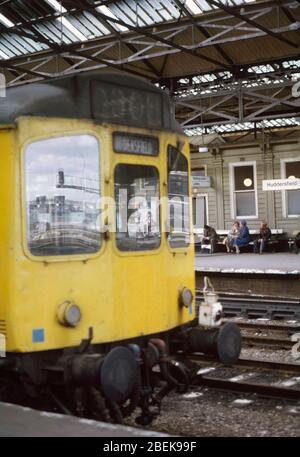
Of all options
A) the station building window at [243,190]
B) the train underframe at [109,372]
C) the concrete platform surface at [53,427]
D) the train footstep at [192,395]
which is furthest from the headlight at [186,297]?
the station building window at [243,190]

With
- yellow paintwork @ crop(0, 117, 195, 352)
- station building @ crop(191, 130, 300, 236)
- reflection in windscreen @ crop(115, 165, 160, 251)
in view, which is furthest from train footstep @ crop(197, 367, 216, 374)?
station building @ crop(191, 130, 300, 236)

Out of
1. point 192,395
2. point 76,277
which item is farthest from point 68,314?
point 192,395

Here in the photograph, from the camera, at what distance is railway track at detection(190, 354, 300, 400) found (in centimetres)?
652

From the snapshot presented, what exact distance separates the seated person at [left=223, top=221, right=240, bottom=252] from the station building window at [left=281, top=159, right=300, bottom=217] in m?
1.79

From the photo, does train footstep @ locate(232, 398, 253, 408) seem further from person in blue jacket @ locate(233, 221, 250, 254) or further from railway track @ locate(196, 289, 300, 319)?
person in blue jacket @ locate(233, 221, 250, 254)

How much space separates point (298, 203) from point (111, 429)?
62.4 feet

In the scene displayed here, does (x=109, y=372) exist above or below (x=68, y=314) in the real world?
below

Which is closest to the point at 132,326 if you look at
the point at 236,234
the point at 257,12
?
the point at 257,12

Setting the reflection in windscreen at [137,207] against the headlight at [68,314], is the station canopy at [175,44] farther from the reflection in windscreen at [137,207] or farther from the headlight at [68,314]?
the headlight at [68,314]

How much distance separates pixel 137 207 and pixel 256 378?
3.00m

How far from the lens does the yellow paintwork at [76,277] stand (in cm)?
468

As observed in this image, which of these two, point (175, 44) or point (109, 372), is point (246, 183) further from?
point (109, 372)

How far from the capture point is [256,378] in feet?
24.2

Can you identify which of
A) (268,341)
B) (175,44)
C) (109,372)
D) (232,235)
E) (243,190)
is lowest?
(268,341)
